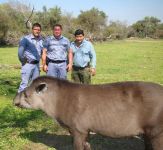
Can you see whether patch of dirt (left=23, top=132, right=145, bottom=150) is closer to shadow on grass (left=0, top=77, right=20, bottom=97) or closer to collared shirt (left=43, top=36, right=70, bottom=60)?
collared shirt (left=43, top=36, right=70, bottom=60)

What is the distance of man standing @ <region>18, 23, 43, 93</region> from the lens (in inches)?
426

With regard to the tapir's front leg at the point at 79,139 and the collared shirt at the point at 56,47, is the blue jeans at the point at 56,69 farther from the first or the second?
the tapir's front leg at the point at 79,139

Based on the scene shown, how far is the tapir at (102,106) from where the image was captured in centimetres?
609

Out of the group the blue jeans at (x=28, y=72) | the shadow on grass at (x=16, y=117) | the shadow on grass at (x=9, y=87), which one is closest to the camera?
the shadow on grass at (x=16, y=117)

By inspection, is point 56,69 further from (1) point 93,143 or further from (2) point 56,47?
(1) point 93,143

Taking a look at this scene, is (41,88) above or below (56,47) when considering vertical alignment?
below

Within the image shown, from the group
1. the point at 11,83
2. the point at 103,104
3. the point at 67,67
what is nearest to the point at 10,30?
the point at 11,83

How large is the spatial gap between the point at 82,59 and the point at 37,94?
3.18 metres

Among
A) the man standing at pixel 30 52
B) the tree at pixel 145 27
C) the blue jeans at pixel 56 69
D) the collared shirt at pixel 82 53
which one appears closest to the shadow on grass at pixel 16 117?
the man standing at pixel 30 52

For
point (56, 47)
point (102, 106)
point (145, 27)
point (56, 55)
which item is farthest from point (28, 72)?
point (145, 27)

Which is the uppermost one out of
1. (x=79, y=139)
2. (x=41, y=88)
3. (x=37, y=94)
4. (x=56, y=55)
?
(x=56, y=55)

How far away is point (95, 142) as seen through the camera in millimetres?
7988

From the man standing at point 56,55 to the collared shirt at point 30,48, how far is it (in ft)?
2.25

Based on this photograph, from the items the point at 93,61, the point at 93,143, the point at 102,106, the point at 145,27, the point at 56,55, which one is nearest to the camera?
the point at 102,106
